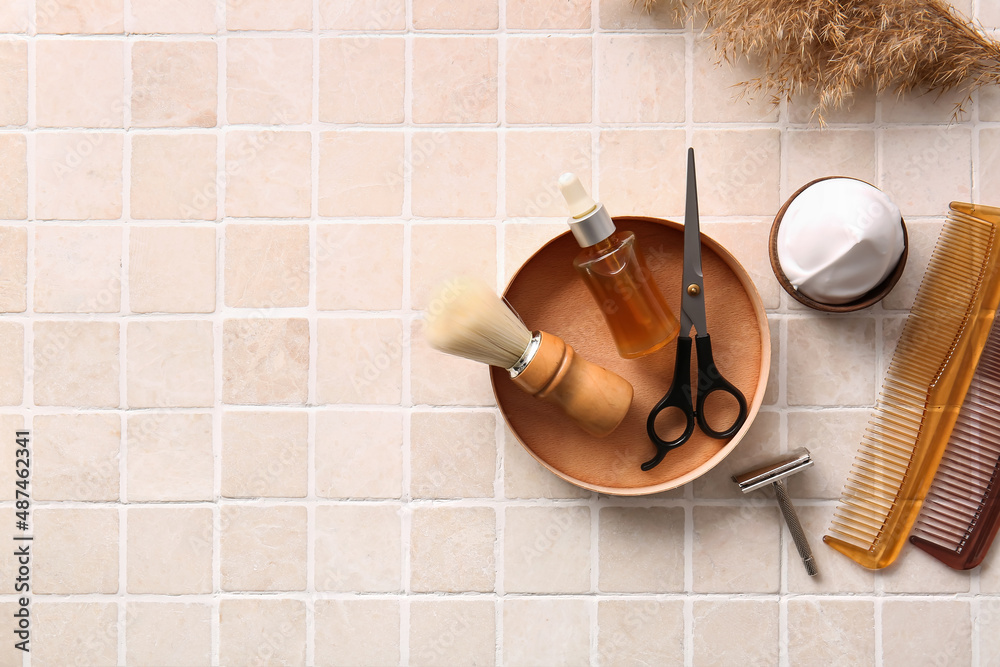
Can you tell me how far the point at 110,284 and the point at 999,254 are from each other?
0.98 metres

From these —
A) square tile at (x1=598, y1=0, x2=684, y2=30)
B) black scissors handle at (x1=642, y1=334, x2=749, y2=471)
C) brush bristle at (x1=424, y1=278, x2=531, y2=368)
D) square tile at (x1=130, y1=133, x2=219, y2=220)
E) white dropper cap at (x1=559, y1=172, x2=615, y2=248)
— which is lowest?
black scissors handle at (x1=642, y1=334, x2=749, y2=471)

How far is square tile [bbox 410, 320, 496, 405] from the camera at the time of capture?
75cm

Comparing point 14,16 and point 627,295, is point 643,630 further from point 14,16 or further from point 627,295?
point 14,16

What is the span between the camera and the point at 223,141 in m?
→ 0.76

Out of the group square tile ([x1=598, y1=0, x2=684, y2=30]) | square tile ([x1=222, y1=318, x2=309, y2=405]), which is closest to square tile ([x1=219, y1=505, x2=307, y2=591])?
square tile ([x1=222, y1=318, x2=309, y2=405])

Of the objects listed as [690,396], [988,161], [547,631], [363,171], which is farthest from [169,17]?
[988,161]

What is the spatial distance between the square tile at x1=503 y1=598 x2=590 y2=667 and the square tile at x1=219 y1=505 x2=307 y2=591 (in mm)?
246

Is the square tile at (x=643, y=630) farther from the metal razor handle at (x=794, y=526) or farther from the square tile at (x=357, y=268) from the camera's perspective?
the square tile at (x=357, y=268)

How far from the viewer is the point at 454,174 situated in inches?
29.6

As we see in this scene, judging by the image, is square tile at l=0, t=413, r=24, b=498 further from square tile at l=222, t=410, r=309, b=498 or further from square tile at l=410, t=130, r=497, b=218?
square tile at l=410, t=130, r=497, b=218

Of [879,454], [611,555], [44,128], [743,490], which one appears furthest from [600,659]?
[44,128]

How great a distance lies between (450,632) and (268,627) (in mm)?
209

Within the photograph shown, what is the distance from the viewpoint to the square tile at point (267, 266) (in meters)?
0.76

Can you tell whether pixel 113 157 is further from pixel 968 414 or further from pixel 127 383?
pixel 968 414
